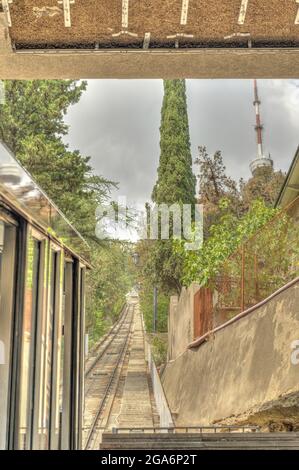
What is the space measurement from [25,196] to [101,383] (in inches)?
756

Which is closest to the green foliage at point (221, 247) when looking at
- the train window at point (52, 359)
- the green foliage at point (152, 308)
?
the train window at point (52, 359)

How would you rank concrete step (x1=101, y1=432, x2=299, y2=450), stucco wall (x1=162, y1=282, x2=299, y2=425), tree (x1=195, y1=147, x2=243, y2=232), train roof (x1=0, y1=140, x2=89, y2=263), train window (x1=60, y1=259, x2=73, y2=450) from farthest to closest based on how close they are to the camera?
tree (x1=195, y1=147, x2=243, y2=232)
stucco wall (x1=162, y1=282, x2=299, y2=425)
train window (x1=60, y1=259, x2=73, y2=450)
concrete step (x1=101, y1=432, x2=299, y2=450)
train roof (x1=0, y1=140, x2=89, y2=263)

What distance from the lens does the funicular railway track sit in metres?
12.3

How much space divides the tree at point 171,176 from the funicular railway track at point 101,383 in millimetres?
5427

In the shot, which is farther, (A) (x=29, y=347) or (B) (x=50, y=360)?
(B) (x=50, y=360)

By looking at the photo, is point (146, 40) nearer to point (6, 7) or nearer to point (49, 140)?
point (6, 7)

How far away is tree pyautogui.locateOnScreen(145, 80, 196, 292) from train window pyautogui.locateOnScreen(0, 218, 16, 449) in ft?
58.3

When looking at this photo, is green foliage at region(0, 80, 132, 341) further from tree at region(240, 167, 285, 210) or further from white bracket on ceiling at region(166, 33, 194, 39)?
white bracket on ceiling at region(166, 33, 194, 39)

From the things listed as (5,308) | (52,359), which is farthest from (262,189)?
(5,308)

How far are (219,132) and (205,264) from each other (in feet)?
89.7

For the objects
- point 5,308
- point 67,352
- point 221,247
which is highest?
point 221,247

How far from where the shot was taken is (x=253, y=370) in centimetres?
537

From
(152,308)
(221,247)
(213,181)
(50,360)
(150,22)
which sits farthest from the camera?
(152,308)

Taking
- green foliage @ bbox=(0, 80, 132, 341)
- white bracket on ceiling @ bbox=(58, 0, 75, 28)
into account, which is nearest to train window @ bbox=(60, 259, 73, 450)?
white bracket on ceiling @ bbox=(58, 0, 75, 28)
